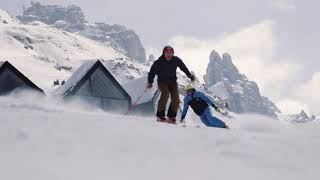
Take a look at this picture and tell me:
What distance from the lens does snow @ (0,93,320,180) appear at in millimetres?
5297

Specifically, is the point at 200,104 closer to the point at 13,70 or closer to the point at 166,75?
the point at 166,75

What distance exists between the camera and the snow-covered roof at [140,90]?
104 ft

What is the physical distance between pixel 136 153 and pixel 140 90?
→ 27257 mm

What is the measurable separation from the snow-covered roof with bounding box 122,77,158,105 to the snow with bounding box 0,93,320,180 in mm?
22995

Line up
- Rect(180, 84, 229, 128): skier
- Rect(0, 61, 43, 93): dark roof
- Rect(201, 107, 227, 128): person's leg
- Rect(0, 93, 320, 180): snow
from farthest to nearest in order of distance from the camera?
Rect(0, 61, 43, 93): dark roof
Rect(180, 84, 229, 128): skier
Rect(201, 107, 227, 128): person's leg
Rect(0, 93, 320, 180): snow

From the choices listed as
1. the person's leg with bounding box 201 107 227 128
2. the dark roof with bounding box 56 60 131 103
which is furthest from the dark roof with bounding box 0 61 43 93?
the person's leg with bounding box 201 107 227 128

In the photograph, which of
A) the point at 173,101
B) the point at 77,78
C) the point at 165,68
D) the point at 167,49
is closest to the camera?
the point at 167,49

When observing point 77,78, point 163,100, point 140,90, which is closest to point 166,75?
point 163,100

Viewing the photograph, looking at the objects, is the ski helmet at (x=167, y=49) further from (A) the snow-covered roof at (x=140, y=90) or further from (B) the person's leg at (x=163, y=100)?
(A) the snow-covered roof at (x=140, y=90)

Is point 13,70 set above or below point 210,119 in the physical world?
above

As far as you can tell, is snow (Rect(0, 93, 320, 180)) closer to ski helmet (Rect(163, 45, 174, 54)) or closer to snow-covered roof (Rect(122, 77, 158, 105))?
ski helmet (Rect(163, 45, 174, 54))

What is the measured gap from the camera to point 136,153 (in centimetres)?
627

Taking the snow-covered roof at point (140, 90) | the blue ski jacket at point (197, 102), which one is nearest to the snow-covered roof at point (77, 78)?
the snow-covered roof at point (140, 90)

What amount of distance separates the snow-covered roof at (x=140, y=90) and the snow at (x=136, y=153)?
2300cm
